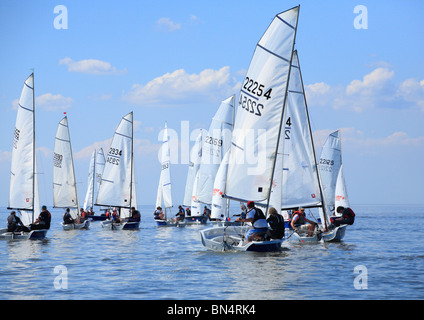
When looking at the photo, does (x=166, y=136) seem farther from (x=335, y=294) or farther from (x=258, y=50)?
(x=335, y=294)

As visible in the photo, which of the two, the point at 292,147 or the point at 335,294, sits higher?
the point at 292,147

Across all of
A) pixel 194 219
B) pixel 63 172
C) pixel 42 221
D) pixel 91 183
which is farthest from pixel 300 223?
pixel 91 183

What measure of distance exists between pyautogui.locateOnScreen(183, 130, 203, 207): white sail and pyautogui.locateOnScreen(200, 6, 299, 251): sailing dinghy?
3118 centimetres

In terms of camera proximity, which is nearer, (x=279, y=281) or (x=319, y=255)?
(x=279, y=281)

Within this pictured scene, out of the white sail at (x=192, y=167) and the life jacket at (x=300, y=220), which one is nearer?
the life jacket at (x=300, y=220)

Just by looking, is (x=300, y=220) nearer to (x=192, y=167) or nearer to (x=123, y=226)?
(x=123, y=226)

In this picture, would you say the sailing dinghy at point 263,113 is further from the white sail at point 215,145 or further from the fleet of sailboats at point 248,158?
the white sail at point 215,145

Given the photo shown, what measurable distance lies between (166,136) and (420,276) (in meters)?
38.6

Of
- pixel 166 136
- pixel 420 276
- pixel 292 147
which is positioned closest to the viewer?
pixel 420 276

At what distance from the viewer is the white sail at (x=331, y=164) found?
4722 centimetres

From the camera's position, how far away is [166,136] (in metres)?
53.7

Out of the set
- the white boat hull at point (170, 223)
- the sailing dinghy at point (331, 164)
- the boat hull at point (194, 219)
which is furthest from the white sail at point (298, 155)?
the boat hull at point (194, 219)

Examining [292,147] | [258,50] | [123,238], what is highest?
[258,50]

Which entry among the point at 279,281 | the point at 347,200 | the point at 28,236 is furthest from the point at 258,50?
the point at 347,200
